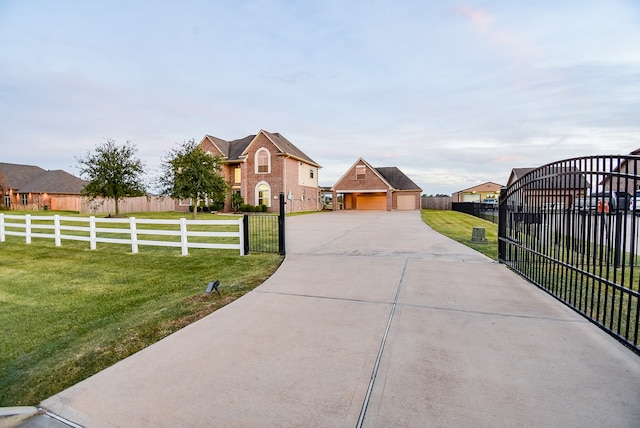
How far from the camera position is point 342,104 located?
21578 mm

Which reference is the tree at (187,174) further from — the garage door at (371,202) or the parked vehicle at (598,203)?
the garage door at (371,202)

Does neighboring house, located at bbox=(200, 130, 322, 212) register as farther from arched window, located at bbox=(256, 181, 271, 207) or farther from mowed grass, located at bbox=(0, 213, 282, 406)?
mowed grass, located at bbox=(0, 213, 282, 406)

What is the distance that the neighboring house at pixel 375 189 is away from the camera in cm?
3916

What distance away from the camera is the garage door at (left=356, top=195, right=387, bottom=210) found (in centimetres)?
4197

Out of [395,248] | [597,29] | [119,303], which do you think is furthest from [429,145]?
[119,303]

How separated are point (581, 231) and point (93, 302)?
7.95 m

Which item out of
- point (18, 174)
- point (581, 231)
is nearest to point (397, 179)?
point (581, 231)

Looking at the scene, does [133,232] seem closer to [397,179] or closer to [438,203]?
[397,179]

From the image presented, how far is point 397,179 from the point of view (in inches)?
1665

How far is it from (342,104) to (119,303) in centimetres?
1921

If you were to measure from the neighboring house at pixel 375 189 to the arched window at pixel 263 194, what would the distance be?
11.2 m

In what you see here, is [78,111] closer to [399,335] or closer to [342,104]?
[342,104]

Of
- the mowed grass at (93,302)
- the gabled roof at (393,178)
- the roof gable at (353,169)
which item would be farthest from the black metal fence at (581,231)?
the gabled roof at (393,178)

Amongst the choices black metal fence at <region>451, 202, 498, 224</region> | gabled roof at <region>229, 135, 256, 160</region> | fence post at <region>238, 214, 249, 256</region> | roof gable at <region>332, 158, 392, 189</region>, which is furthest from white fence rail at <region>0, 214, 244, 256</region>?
roof gable at <region>332, 158, 392, 189</region>
